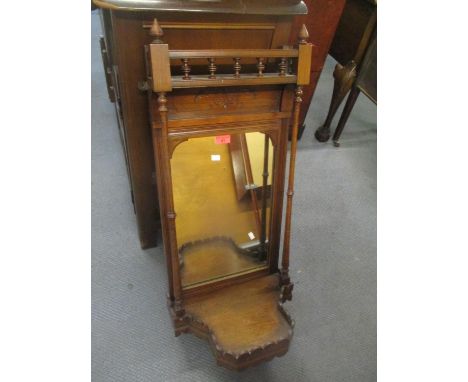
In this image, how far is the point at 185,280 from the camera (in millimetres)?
1154

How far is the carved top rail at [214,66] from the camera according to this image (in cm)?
75

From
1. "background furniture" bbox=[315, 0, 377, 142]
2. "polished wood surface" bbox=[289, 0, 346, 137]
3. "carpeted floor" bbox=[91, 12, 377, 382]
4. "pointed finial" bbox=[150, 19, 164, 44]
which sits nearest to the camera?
"pointed finial" bbox=[150, 19, 164, 44]

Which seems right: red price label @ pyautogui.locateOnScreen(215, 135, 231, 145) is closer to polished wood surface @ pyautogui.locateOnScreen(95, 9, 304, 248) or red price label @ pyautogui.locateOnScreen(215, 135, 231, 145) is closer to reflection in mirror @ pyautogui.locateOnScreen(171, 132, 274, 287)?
reflection in mirror @ pyautogui.locateOnScreen(171, 132, 274, 287)

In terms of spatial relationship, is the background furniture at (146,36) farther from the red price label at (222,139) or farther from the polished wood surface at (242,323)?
the polished wood surface at (242,323)

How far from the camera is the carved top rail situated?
746 mm

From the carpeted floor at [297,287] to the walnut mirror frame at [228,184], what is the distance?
0.19 m

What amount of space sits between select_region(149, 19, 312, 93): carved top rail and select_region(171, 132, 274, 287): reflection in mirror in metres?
0.23

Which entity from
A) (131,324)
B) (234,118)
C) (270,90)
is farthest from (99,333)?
(270,90)

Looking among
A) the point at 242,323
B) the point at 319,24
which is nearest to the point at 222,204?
the point at 242,323

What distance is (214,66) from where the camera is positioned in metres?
0.80

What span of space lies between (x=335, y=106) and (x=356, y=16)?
0.78m

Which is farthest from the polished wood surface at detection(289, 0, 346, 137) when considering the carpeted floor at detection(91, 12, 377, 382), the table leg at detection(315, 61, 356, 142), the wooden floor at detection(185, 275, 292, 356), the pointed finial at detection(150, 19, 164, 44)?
the wooden floor at detection(185, 275, 292, 356)

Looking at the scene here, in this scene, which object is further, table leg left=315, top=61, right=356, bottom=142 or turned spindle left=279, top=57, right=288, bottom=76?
table leg left=315, top=61, right=356, bottom=142

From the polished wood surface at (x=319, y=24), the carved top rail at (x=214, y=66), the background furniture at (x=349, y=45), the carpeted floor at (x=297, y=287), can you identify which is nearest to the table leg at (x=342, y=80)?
the background furniture at (x=349, y=45)
